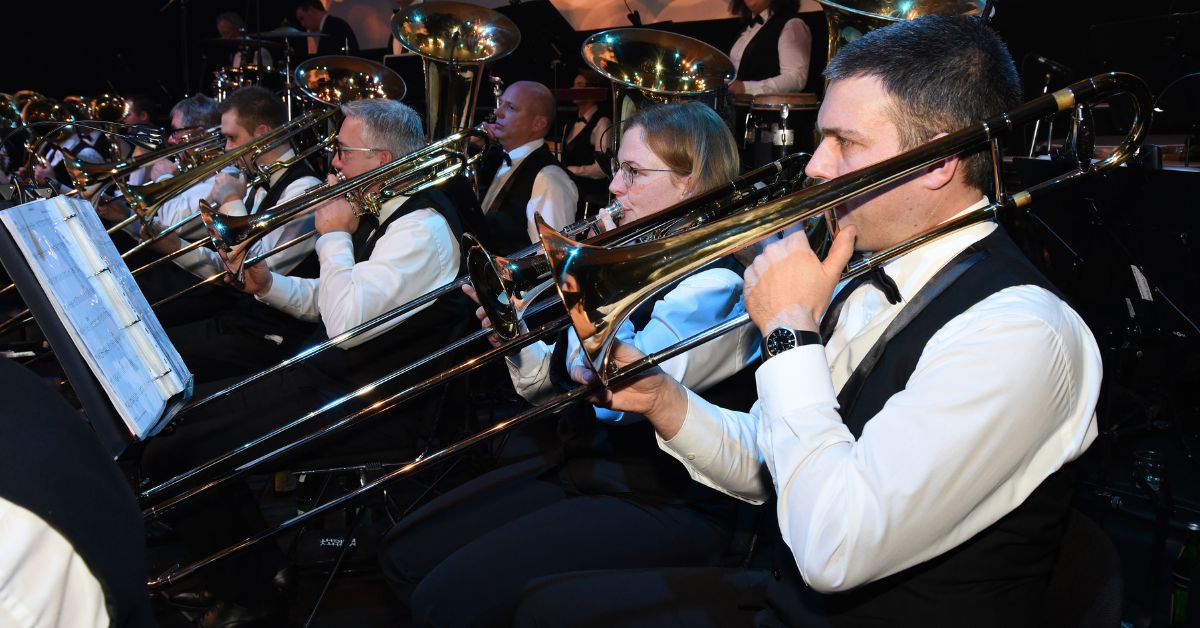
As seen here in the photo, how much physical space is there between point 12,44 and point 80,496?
1190cm

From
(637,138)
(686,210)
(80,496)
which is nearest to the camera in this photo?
(80,496)

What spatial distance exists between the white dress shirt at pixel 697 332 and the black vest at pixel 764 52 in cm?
340

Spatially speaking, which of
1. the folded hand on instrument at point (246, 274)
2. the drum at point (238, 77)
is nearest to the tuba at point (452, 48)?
the folded hand on instrument at point (246, 274)

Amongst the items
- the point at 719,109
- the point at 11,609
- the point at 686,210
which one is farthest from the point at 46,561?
the point at 719,109

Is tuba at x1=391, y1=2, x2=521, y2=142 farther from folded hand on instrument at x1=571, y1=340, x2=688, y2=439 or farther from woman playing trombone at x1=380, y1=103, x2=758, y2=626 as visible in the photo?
folded hand on instrument at x1=571, y1=340, x2=688, y2=439

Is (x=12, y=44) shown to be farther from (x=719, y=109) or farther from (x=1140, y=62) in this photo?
(x=1140, y=62)

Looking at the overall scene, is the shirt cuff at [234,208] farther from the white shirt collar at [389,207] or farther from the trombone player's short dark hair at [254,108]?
the white shirt collar at [389,207]

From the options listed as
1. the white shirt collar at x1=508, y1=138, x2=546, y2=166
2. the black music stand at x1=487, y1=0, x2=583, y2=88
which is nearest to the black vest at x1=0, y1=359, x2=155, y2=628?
the white shirt collar at x1=508, y1=138, x2=546, y2=166

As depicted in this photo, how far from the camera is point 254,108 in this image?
4.41 metres

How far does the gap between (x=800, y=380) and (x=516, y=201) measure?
11.8ft

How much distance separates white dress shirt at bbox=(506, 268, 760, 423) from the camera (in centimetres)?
208

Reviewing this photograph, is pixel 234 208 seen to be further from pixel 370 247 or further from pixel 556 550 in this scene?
pixel 556 550

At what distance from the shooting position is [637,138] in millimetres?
2455

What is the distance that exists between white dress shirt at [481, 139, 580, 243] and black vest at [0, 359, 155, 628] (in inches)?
138
